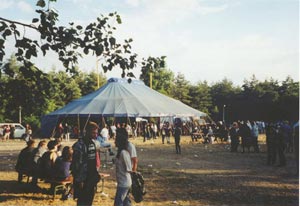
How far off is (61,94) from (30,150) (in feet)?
141

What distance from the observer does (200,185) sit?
11.2 meters

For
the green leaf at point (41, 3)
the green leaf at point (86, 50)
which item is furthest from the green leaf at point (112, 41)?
the green leaf at point (41, 3)

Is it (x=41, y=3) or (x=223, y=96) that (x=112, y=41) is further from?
(x=223, y=96)

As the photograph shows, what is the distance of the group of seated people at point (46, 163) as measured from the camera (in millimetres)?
9438

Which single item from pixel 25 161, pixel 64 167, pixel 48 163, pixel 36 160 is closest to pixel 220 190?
pixel 64 167

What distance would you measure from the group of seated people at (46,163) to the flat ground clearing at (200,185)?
0.49 meters

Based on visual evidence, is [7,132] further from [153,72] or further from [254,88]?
[254,88]

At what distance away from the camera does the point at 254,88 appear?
65250 mm

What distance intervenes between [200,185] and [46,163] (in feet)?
14.3

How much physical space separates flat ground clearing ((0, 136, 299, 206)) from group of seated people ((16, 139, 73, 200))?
1.59 feet

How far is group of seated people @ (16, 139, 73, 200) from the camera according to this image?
9438mm

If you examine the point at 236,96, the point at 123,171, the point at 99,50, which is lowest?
the point at 123,171

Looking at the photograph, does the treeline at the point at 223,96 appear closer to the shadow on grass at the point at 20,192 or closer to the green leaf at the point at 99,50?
the shadow on grass at the point at 20,192

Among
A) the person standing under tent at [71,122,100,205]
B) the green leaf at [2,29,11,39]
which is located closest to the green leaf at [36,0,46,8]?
the green leaf at [2,29,11,39]
